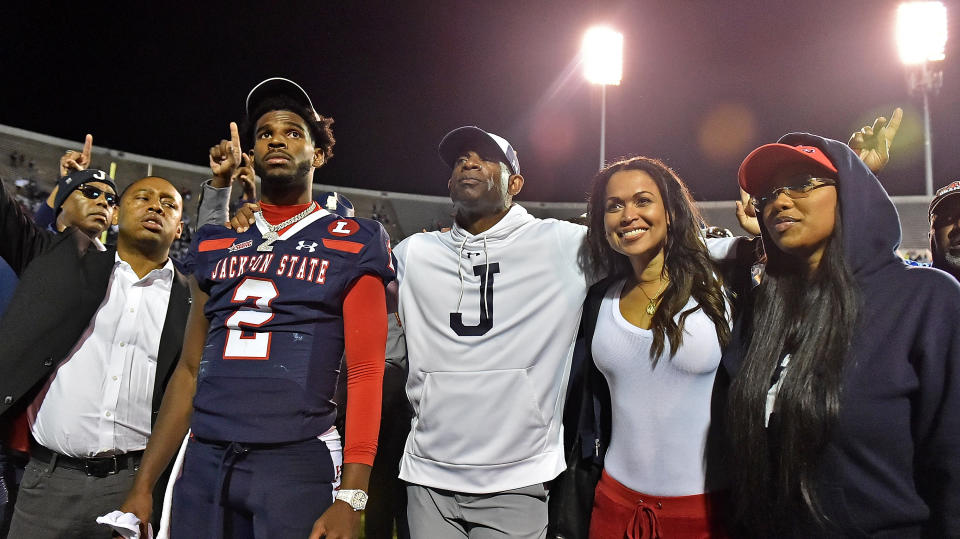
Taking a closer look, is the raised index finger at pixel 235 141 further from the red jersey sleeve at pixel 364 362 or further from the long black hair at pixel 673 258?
the long black hair at pixel 673 258

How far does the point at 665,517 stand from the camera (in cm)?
197

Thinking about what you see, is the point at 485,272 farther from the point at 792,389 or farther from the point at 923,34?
the point at 923,34

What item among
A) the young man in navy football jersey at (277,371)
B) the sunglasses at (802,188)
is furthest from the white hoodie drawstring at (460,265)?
the sunglasses at (802,188)

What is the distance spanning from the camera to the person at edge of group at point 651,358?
6.59 feet

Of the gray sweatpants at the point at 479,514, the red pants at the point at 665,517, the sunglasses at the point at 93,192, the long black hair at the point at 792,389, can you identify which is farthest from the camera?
the sunglasses at the point at 93,192

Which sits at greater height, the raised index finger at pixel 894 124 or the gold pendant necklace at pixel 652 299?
the raised index finger at pixel 894 124

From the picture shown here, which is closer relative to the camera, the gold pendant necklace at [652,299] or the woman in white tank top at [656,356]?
the woman in white tank top at [656,356]

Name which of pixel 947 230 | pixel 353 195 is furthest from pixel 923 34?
pixel 353 195

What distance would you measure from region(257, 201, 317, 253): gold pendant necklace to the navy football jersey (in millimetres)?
22

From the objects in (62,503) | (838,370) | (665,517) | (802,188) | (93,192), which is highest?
(93,192)

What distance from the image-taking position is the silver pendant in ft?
7.04

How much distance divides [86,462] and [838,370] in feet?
10.2

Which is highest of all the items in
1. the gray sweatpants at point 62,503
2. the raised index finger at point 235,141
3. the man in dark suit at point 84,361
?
the raised index finger at point 235,141

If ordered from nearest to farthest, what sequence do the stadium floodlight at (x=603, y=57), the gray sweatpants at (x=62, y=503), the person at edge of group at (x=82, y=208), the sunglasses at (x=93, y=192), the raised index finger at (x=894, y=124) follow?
1. the raised index finger at (x=894, y=124)
2. the gray sweatpants at (x=62, y=503)
3. the person at edge of group at (x=82, y=208)
4. the sunglasses at (x=93, y=192)
5. the stadium floodlight at (x=603, y=57)
